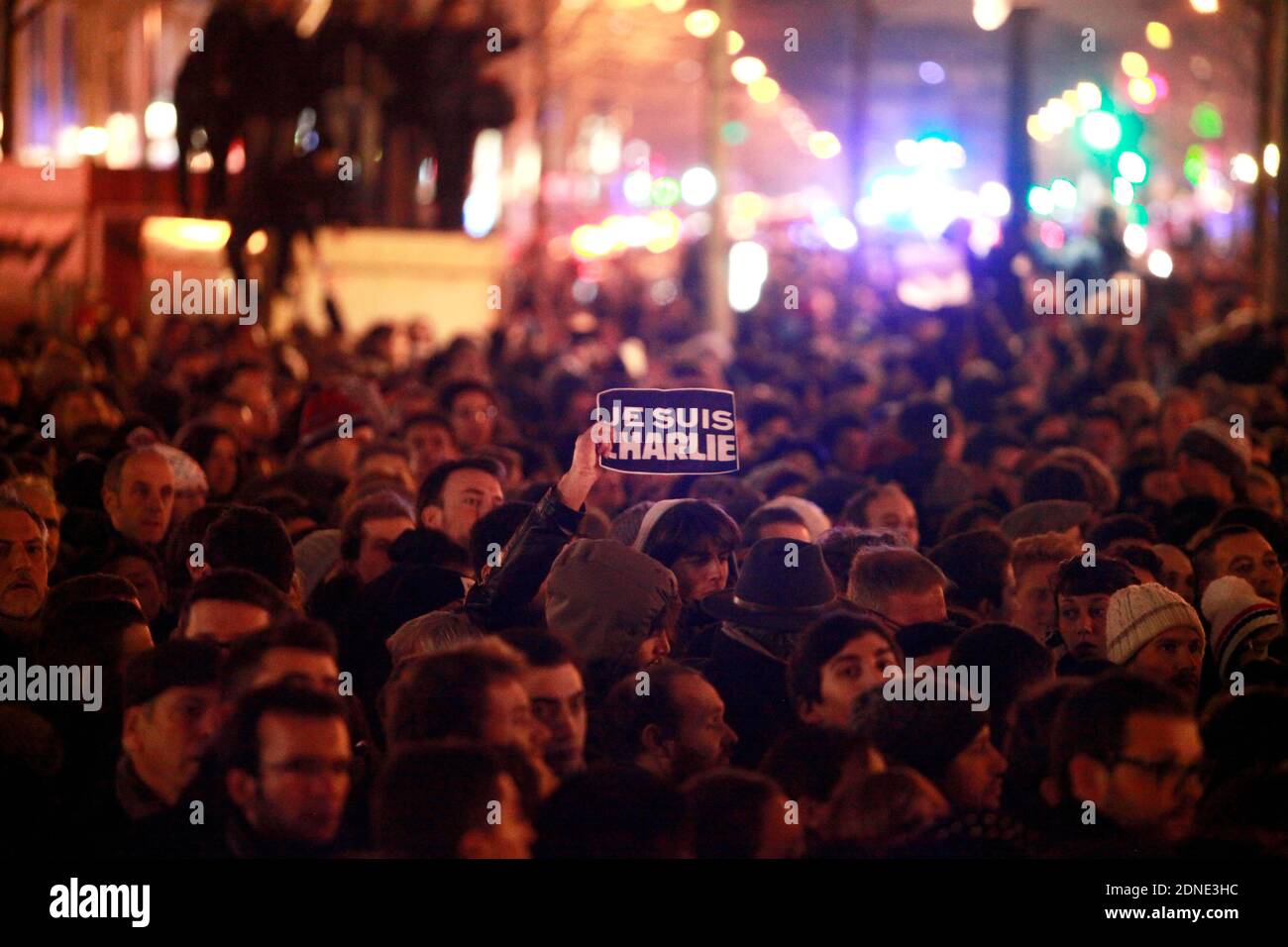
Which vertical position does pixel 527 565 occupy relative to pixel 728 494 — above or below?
below

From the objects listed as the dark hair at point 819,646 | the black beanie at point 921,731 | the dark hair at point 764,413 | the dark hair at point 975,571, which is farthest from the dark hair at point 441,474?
the dark hair at point 764,413

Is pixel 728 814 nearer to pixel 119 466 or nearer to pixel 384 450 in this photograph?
pixel 119 466

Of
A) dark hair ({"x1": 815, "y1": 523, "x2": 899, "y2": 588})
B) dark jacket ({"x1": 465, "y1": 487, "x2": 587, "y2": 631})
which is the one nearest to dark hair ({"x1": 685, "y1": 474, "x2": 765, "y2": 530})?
dark hair ({"x1": 815, "y1": 523, "x2": 899, "y2": 588})

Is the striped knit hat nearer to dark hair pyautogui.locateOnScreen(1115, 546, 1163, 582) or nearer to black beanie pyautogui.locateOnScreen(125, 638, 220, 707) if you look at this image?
dark hair pyautogui.locateOnScreen(1115, 546, 1163, 582)

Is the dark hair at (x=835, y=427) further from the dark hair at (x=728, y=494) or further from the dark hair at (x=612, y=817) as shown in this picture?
the dark hair at (x=612, y=817)

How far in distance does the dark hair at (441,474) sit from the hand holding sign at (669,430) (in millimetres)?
1575

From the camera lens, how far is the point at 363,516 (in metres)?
8.08

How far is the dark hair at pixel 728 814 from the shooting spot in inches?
207

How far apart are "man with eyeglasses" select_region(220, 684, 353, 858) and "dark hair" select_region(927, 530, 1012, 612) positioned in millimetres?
3394

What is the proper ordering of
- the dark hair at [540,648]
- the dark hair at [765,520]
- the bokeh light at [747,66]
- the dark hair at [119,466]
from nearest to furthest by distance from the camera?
the dark hair at [540,648] → the dark hair at [765,520] → the dark hair at [119,466] → the bokeh light at [747,66]

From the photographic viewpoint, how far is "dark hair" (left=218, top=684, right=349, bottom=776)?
5.09 metres

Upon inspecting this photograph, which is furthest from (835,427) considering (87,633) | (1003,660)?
(87,633)

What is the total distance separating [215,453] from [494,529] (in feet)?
9.53

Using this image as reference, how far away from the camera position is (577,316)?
83.7 ft
